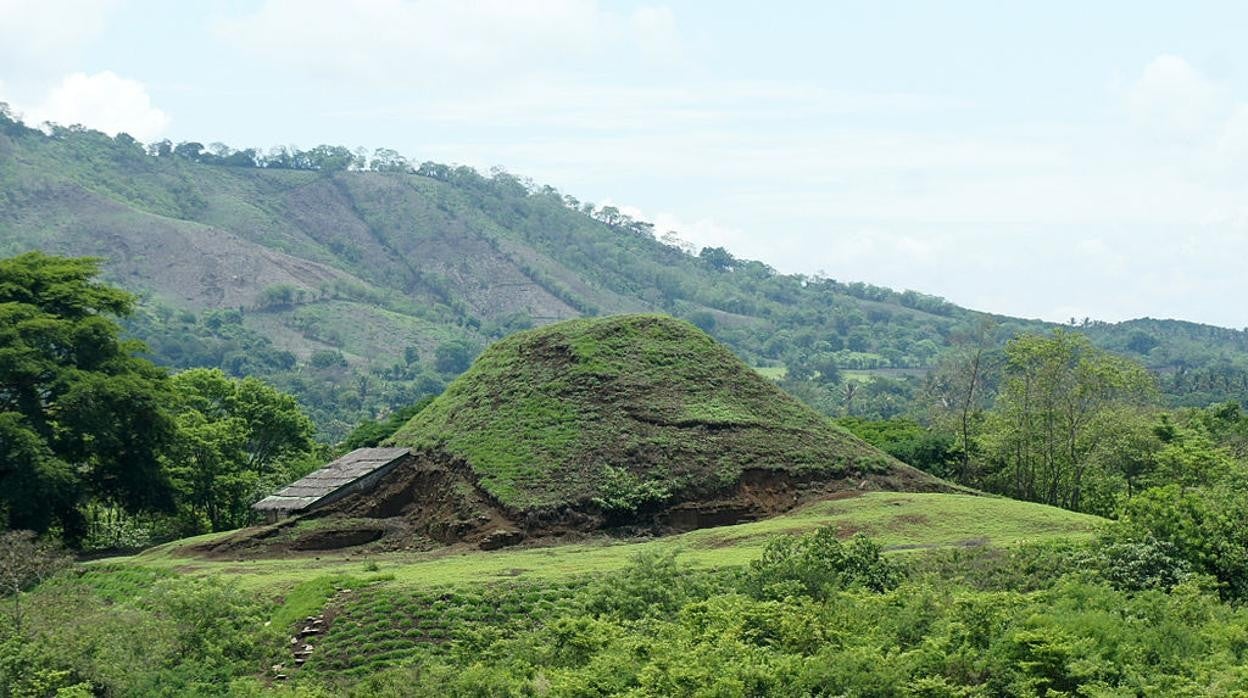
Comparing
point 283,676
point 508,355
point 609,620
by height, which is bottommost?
point 283,676

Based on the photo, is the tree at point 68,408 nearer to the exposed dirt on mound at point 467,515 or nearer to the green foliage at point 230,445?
the green foliage at point 230,445

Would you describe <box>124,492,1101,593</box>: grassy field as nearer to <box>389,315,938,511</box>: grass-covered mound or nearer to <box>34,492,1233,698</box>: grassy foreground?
<box>34,492,1233,698</box>: grassy foreground

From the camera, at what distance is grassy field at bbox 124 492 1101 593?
33.0m

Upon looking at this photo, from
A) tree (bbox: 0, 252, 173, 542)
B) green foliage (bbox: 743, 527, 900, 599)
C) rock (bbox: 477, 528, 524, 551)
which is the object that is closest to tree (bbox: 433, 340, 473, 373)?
tree (bbox: 0, 252, 173, 542)

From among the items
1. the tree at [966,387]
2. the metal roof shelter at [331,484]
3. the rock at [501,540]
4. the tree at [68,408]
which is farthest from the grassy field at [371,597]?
the tree at [966,387]

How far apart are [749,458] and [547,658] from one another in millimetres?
17509

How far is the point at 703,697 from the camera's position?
69.3 feet

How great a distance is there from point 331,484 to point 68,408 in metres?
7.74

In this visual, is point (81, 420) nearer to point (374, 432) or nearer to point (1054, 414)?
point (374, 432)

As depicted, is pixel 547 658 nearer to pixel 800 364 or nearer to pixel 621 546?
pixel 621 546

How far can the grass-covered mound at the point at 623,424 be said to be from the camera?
40.5m

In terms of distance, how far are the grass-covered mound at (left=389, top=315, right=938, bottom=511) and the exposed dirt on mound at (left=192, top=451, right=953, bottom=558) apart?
0.26 m

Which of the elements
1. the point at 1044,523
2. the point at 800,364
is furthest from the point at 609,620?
the point at 800,364

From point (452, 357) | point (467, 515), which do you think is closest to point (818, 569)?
point (467, 515)
